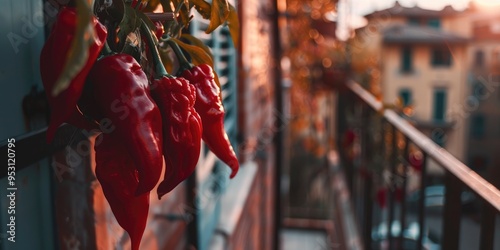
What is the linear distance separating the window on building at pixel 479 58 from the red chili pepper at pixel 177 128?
61.7ft

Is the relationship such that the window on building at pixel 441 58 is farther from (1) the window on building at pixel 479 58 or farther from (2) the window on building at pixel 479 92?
(2) the window on building at pixel 479 92

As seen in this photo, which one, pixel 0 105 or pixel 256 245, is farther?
pixel 256 245

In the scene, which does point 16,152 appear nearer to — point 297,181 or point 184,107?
point 184,107

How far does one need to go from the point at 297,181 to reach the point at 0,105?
13.3 m

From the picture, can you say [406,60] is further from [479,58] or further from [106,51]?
[106,51]

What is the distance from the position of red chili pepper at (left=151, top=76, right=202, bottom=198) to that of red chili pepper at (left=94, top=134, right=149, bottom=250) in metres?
0.04

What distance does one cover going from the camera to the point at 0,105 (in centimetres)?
69

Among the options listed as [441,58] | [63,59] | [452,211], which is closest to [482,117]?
[441,58]

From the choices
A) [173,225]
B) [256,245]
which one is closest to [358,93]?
[256,245]

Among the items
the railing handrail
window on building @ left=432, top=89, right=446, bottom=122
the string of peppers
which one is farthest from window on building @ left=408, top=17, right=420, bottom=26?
the string of peppers

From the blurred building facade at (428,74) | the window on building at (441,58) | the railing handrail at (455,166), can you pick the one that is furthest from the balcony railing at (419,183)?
the window on building at (441,58)

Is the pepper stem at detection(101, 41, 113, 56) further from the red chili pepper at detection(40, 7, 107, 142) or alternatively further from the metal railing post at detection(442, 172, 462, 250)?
the metal railing post at detection(442, 172, 462, 250)

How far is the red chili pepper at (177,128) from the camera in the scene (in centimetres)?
59

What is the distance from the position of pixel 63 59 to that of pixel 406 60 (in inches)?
775
